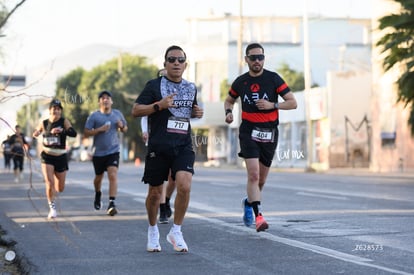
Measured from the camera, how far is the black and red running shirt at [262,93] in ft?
36.4

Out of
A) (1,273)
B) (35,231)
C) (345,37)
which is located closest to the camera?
(1,273)

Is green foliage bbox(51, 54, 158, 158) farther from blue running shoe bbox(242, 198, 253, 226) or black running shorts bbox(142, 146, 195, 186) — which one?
black running shorts bbox(142, 146, 195, 186)

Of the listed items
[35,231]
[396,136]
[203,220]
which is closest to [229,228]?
[203,220]

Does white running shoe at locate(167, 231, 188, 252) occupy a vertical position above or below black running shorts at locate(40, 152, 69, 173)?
below

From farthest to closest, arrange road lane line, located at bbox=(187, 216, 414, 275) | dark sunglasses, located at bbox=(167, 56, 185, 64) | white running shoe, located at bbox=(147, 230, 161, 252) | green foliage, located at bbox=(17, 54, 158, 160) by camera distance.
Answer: green foliage, located at bbox=(17, 54, 158, 160) → white running shoe, located at bbox=(147, 230, 161, 252) → dark sunglasses, located at bbox=(167, 56, 185, 64) → road lane line, located at bbox=(187, 216, 414, 275)

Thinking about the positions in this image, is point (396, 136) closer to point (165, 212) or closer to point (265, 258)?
point (165, 212)

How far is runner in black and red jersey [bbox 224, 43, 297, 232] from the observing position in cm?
1104

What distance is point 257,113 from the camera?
438 inches

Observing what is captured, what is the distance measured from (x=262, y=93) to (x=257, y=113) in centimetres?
24

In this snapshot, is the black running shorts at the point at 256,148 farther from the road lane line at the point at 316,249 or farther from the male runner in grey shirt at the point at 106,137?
the male runner in grey shirt at the point at 106,137

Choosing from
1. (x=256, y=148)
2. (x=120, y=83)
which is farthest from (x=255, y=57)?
(x=120, y=83)

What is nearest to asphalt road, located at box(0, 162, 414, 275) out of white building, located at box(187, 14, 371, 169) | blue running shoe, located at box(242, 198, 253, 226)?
blue running shoe, located at box(242, 198, 253, 226)

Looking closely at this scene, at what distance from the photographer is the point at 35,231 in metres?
12.0

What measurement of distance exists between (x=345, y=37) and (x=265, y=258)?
88.4 meters
